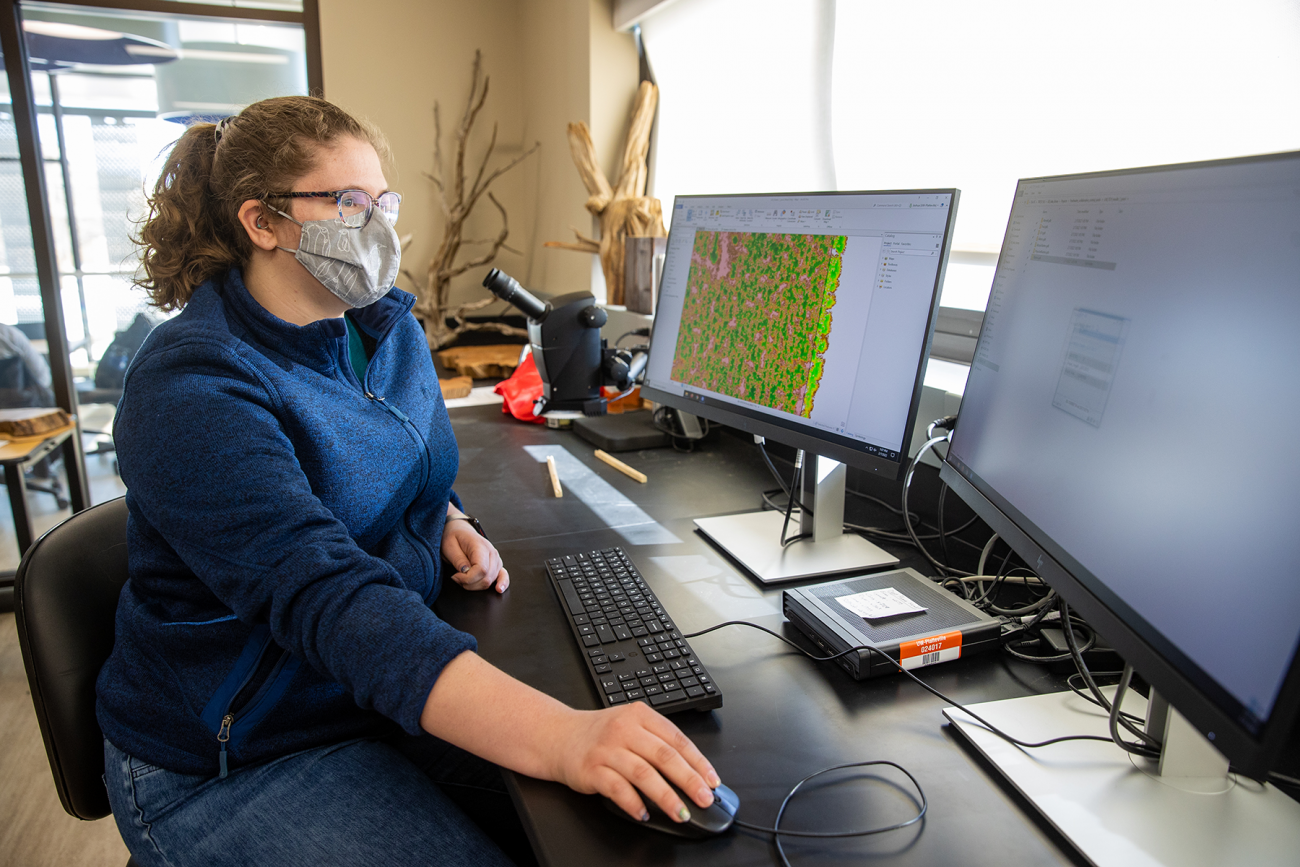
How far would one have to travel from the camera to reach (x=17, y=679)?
2.34m

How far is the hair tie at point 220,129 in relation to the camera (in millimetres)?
1004

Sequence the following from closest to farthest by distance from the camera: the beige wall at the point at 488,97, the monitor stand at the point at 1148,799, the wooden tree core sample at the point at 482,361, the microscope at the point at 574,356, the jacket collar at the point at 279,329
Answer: the monitor stand at the point at 1148,799 → the jacket collar at the point at 279,329 → the microscope at the point at 574,356 → the wooden tree core sample at the point at 482,361 → the beige wall at the point at 488,97

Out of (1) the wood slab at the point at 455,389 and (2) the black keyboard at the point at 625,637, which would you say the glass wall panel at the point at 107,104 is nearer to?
(1) the wood slab at the point at 455,389

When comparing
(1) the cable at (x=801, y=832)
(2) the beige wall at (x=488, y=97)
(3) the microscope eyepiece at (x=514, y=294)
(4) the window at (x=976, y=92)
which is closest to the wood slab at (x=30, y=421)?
(2) the beige wall at (x=488, y=97)

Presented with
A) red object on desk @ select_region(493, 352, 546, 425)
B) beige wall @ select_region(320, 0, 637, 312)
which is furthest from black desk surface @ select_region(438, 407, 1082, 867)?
beige wall @ select_region(320, 0, 637, 312)

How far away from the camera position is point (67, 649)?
0.94m

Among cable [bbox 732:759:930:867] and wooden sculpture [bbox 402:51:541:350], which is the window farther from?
wooden sculpture [bbox 402:51:541:350]

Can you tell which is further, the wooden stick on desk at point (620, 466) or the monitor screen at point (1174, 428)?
the wooden stick on desk at point (620, 466)

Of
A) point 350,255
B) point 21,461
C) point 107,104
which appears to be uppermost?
point 107,104

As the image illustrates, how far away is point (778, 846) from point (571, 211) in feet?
9.04

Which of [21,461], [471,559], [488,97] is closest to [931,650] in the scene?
[471,559]

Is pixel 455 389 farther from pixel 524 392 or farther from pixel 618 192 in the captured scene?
pixel 618 192

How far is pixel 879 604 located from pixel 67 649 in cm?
100

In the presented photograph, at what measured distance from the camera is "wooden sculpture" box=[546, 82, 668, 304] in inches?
92.7
